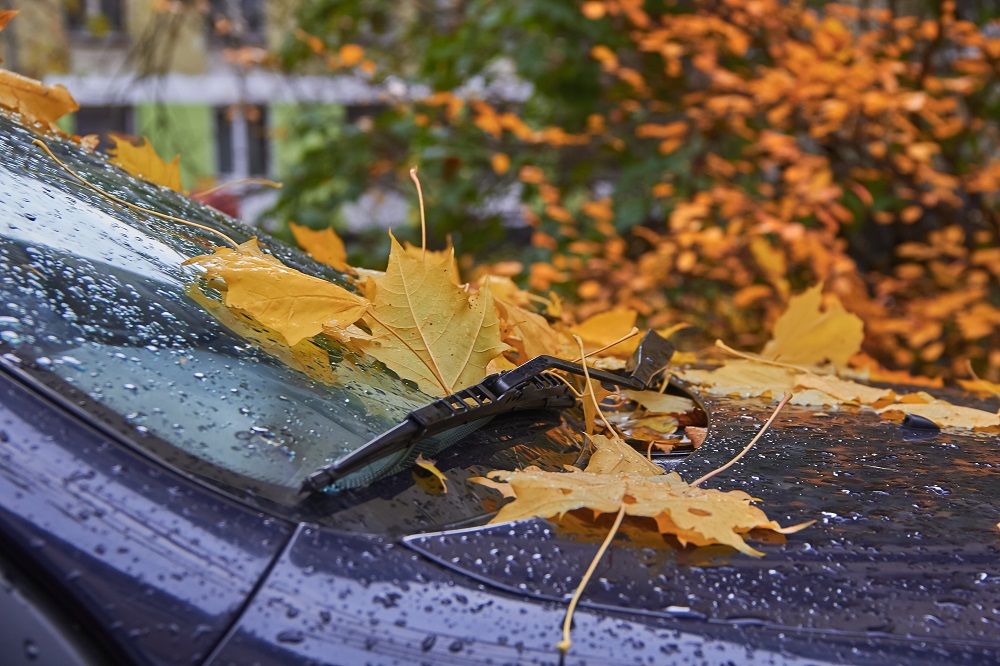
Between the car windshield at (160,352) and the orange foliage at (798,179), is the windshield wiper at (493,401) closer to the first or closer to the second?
the car windshield at (160,352)

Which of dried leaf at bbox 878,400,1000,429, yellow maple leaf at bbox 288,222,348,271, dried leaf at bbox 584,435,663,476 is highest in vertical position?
dried leaf at bbox 584,435,663,476

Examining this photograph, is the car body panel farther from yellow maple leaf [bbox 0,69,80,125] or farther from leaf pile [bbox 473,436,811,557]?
yellow maple leaf [bbox 0,69,80,125]

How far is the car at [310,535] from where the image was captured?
2.46 ft

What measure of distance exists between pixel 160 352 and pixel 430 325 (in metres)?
0.34

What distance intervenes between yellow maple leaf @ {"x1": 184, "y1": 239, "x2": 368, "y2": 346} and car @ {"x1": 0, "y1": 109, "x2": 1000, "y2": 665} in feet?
0.07

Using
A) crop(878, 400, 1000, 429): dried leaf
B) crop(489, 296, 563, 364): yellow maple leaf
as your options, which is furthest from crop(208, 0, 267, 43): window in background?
crop(878, 400, 1000, 429): dried leaf

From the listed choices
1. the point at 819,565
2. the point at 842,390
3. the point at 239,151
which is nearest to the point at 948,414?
the point at 842,390

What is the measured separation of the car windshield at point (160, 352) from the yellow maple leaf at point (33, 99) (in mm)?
370

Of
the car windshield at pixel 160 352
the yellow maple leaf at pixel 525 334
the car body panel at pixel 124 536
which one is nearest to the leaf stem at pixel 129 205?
the car windshield at pixel 160 352

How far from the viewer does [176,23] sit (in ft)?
21.0

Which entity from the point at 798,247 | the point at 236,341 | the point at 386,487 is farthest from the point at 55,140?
the point at 798,247

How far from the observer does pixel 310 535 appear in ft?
2.68

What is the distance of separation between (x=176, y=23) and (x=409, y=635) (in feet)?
21.1

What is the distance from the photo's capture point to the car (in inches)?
29.6
